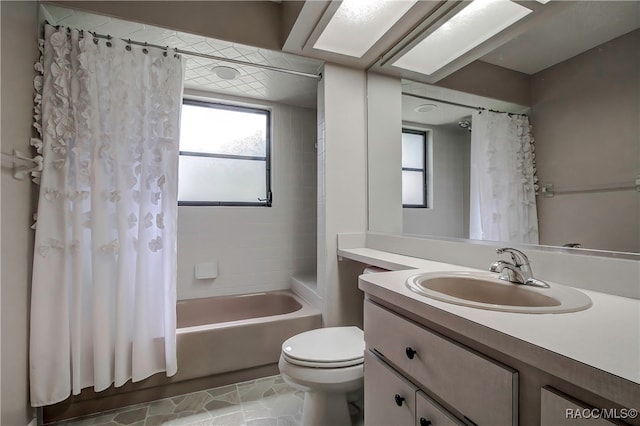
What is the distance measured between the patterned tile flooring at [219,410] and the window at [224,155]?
1438 mm

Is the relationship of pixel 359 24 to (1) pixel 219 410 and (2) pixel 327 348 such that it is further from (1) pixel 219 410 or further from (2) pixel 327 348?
(1) pixel 219 410

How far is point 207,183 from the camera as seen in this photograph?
8.20 ft

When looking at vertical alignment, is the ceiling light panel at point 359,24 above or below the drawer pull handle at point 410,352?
above

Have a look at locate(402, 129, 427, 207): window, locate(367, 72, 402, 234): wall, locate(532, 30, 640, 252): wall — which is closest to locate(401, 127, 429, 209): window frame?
locate(402, 129, 427, 207): window

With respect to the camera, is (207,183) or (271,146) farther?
(271,146)

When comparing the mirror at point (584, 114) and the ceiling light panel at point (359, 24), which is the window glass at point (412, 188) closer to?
the mirror at point (584, 114)

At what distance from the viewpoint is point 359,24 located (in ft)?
5.48

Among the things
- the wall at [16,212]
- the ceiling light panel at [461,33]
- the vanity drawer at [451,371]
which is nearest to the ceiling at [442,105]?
the ceiling light panel at [461,33]

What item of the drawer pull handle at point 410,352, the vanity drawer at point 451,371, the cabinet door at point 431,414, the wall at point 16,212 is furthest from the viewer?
the wall at point 16,212

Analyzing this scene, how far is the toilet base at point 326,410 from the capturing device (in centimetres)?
136

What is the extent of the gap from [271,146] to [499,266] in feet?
7.14

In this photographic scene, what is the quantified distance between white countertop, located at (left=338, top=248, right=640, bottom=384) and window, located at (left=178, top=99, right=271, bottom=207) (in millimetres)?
2033

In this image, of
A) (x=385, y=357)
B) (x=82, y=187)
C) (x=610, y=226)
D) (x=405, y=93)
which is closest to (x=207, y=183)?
(x=82, y=187)

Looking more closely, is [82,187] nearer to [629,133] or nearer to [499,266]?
[499,266]
